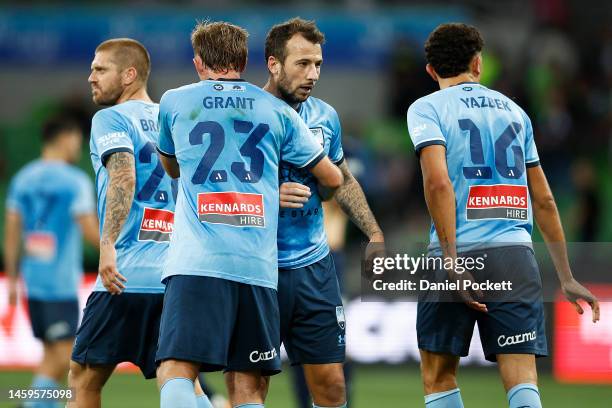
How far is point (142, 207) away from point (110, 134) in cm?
47

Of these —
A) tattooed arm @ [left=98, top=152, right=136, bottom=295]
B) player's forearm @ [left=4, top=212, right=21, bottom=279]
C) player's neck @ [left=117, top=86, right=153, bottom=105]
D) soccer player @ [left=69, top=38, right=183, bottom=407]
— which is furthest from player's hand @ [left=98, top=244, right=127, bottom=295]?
player's forearm @ [left=4, top=212, right=21, bottom=279]

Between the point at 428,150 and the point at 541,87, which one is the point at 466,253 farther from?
the point at 541,87

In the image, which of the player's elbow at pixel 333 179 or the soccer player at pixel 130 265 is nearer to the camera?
the player's elbow at pixel 333 179

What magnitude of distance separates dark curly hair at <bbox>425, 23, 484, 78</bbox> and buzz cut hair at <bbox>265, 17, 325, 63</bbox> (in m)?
0.63

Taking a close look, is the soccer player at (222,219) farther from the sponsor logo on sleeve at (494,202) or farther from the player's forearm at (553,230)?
the player's forearm at (553,230)

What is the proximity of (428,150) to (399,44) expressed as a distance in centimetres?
1111

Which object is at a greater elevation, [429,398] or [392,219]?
[392,219]

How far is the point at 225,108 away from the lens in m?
5.65

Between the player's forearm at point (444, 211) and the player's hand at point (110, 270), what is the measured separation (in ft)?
5.57

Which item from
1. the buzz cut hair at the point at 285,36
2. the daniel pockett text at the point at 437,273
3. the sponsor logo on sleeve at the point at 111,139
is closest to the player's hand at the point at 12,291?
the sponsor logo on sleeve at the point at 111,139

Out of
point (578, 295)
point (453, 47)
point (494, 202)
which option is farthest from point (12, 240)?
point (578, 295)

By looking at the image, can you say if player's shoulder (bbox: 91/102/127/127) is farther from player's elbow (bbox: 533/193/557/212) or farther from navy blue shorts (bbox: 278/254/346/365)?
player's elbow (bbox: 533/193/557/212)

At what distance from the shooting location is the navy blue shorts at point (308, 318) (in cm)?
630

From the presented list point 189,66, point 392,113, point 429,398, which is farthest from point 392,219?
point 429,398
